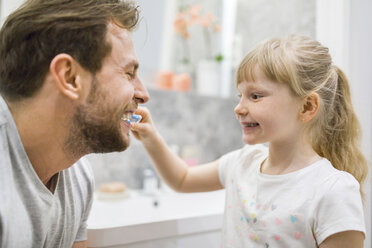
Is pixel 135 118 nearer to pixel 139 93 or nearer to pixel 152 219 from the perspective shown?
pixel 139 93

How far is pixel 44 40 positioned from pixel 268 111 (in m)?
0.51

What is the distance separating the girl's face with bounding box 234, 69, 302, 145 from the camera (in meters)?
0.76

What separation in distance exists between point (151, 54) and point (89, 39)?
0.90 m

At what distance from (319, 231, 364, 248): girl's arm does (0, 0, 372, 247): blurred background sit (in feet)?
2.35

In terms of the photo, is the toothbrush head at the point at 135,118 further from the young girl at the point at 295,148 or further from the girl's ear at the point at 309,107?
the girl's ear at the point at 309,107

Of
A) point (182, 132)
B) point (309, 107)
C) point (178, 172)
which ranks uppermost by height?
point (309, 107)

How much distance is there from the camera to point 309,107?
782 millimetres

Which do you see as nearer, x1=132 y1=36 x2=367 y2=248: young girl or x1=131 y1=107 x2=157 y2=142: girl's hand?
x1=132 y1=36 x2=367 y2=248: young girl

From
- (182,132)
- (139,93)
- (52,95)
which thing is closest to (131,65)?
(139,93)

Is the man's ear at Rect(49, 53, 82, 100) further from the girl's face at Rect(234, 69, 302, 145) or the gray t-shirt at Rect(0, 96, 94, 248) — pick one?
the girl's face at Rect(234, 69, 302, 145)

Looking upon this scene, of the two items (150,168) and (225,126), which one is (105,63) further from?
(225,126)

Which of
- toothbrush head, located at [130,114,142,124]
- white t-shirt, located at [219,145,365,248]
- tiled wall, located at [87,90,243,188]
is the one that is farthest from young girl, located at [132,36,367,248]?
tiled wall, located at [87,90,243,188]

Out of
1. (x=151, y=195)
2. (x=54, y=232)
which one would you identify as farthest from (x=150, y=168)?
(x=54, y=232)

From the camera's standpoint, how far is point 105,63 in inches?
26.7
